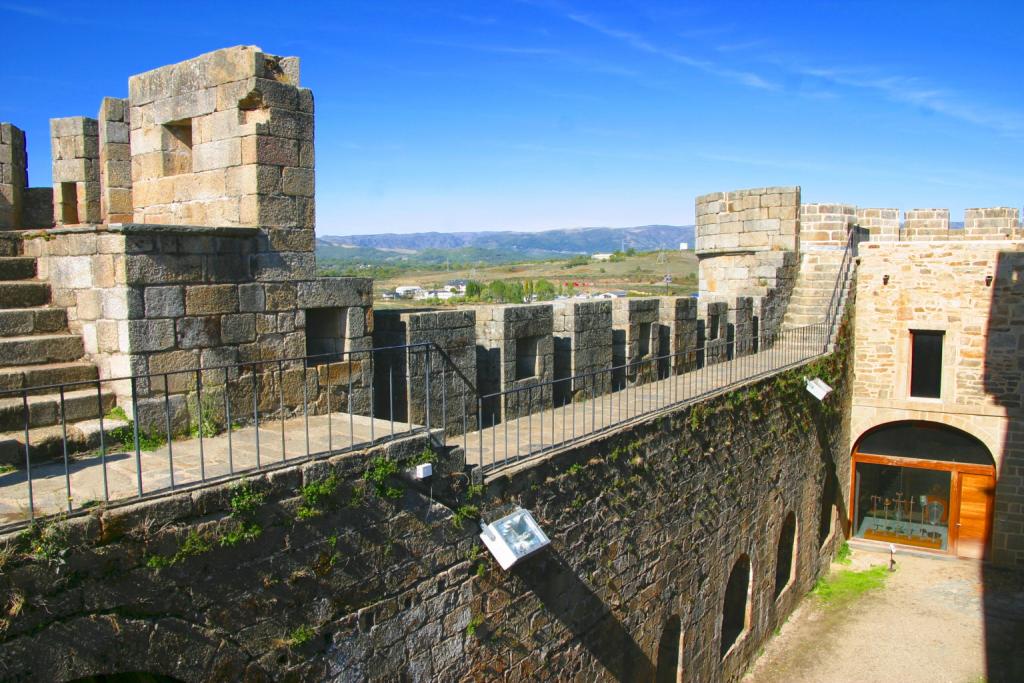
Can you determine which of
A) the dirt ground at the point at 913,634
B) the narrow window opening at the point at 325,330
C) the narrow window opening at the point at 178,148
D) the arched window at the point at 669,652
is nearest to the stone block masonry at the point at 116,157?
the narrow window opening at the point at 178,148

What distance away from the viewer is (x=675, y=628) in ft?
30.1

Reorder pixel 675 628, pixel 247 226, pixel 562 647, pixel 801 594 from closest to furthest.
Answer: pixel 247 226 < pixel 562 647 < pixel 675 628 < pixel 801 594

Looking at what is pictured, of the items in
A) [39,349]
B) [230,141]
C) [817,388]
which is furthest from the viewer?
[817,388]

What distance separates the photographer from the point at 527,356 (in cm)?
852

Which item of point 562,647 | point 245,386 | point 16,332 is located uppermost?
point 16,332

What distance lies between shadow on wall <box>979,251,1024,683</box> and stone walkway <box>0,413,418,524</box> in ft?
39.4

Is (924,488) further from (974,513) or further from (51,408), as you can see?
(51,408)

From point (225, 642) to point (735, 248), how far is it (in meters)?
12.5

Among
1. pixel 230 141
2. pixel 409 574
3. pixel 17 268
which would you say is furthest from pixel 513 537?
pixel 17 268

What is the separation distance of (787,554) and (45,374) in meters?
10.8

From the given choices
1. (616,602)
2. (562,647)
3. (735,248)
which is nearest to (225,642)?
(562,647)

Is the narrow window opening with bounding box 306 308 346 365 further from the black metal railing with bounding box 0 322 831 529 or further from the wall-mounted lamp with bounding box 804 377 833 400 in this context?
the wall-mounted lamp with bounding box 804 377 833 400

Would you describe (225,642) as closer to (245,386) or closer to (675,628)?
(245,386)

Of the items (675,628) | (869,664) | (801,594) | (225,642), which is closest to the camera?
(225,642)
